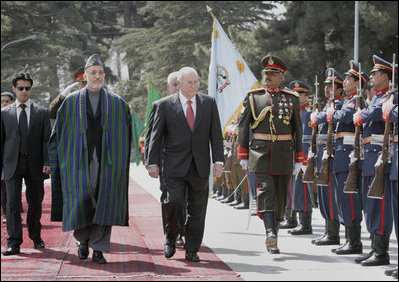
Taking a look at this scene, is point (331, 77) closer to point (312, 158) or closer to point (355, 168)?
point (312, 158)

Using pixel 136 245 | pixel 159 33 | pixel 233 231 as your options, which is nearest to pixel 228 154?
pixel 233 231

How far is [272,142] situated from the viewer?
8.47 m

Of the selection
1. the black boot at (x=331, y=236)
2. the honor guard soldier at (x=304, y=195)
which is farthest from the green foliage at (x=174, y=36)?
the black boot at (x=331, y=236)

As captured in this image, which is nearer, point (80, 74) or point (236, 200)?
point (80, 74)

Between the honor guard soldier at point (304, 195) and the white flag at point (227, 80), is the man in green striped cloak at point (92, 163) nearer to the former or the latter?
the honor guard soldier at point (304, 195)

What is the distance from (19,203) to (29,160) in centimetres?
48

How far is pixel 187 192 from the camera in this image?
8.17 meters

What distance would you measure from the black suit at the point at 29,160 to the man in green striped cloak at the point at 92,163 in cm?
89

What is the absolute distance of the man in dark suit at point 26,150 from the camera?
8773 millimetres

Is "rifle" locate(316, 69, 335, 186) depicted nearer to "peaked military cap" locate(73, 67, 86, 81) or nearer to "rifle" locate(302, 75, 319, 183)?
"rifle" locate(302, 75, 319, 183)

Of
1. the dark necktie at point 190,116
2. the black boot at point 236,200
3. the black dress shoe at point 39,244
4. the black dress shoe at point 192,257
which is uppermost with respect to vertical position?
the dark necktie at point 190,116

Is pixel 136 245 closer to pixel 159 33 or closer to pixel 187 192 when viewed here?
pixel 187 192

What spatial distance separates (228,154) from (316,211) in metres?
2.34

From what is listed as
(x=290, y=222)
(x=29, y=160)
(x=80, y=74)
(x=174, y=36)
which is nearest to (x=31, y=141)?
(x=29, y=160)
